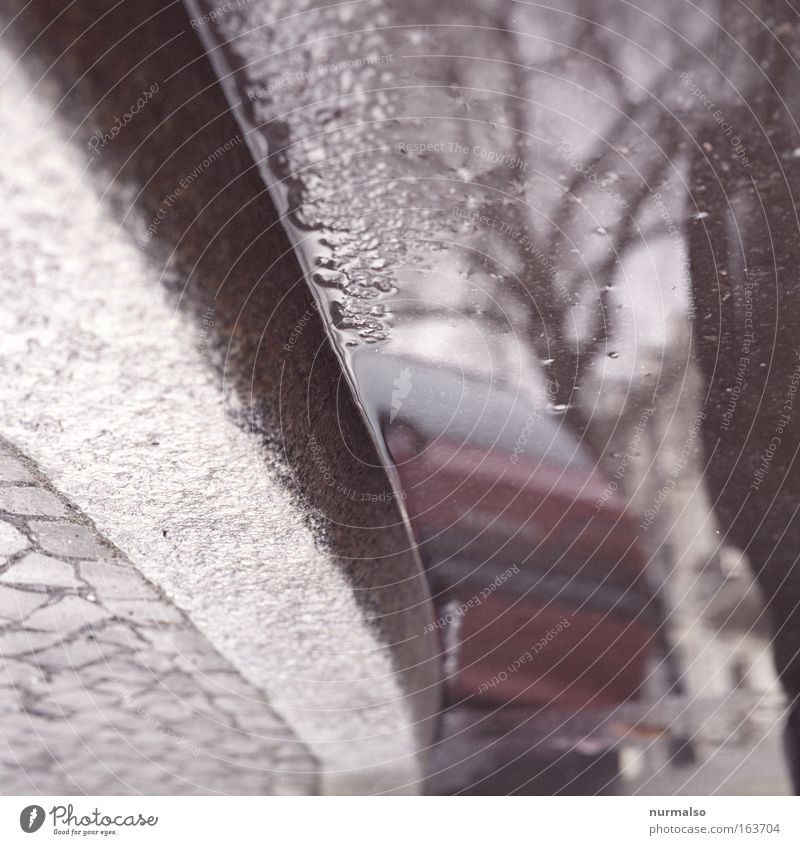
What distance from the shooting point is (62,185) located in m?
0.29

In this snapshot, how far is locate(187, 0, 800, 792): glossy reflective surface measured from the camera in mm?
306

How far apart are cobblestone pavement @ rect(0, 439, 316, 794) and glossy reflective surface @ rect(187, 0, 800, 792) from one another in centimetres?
21

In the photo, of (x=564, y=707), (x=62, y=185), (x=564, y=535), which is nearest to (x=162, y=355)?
(x=62, y=185)

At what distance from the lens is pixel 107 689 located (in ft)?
1.93

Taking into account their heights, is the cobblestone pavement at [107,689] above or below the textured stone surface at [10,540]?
below

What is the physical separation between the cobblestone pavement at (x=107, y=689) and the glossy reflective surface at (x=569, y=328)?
0.70ft

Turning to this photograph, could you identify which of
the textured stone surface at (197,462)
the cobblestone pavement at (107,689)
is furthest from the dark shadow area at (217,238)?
the cobblestone pavement at (107,689)

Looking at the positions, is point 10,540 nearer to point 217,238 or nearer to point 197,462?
point 197,462

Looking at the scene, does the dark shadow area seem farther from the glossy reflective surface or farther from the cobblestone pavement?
the cobblestone pavement

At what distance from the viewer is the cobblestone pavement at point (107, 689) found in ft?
1.63

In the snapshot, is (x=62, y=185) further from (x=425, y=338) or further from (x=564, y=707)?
(x=564, y=707)

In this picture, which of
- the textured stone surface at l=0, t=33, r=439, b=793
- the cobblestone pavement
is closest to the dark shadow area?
the textured stone surface at l=0, t=33, r=439, b=793

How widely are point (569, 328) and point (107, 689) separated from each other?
55 cm

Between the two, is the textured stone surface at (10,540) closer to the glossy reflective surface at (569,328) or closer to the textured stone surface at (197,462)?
the textured stone surface at (197,462)
